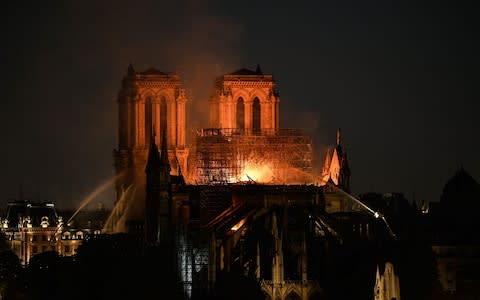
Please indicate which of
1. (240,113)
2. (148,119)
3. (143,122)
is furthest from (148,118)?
(240,113)

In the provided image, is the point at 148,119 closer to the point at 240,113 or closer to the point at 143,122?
the point at 143,122

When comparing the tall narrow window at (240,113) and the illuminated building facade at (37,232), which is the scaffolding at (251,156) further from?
the illuminated building facade at (37,232)

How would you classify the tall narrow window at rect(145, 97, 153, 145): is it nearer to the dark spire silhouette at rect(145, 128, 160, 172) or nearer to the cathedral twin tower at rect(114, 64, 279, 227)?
the cathedral twin tower at rect(114, 64, 279, 227)

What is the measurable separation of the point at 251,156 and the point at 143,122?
8.55 metres

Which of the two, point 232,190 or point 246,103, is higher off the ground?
point 246,103

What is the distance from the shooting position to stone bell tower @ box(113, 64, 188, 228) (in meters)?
101

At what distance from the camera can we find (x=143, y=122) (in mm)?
101250

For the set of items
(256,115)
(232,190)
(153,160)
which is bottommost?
(232,190)

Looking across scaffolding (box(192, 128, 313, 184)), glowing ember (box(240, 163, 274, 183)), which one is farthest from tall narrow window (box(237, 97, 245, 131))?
glowing ember (box(240, 163, 274, 183))

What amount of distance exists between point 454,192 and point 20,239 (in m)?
41.8

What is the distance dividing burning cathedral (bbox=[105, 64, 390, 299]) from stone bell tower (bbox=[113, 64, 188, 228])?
0.24 ft

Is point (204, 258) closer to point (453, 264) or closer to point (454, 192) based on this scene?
point (453, 264)

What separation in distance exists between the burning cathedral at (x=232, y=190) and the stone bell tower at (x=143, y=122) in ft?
0.24

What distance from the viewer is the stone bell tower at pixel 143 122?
101 m
